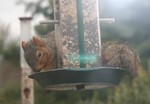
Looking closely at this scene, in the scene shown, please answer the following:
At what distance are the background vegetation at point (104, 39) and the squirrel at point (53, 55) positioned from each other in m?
4.23

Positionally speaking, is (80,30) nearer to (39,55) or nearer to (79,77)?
(39,55)

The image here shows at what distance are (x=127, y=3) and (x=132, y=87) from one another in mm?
4447

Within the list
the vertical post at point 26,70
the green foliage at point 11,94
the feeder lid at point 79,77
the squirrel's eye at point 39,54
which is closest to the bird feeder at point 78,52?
the feeder lid at point 79,77

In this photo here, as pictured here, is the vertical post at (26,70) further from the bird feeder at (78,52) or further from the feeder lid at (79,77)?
the feeder lid at (79,77)

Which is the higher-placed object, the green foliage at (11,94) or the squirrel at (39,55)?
the squirrel at (39,55)

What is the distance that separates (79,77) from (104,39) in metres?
6.49

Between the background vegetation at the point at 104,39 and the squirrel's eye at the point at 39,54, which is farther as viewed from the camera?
the background vegetation at the point at 104,39

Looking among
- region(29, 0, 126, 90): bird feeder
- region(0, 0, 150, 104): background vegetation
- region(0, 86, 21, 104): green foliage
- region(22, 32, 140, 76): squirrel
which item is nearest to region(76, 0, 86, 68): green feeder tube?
region(29, 0, 126, 90): bird feeder

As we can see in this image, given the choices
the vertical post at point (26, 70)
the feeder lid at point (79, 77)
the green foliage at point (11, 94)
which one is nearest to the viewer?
the feeder lid at point (79, 77)

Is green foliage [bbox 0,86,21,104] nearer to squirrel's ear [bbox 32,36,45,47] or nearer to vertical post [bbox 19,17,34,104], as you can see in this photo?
vertical post [bbox 19,17,34,104]

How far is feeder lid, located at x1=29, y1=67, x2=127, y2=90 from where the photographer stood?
4.61 metres

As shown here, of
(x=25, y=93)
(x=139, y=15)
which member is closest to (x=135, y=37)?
(x=139, y=15)

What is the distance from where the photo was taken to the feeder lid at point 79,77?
181 inches

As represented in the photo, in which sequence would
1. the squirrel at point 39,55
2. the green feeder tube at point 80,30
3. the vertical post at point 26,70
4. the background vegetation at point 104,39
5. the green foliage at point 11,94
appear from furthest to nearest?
the green foliage at point 11,94, the background vegetation at point 104,39, the vertical post at point 26,70, the green feeder tube at point 80,30, the squirrel at point 39,55
